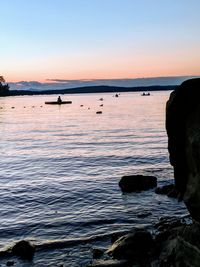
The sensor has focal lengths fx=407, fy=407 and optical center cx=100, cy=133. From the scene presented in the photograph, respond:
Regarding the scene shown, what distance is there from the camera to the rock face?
1362cm

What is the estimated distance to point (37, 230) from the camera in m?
22.5

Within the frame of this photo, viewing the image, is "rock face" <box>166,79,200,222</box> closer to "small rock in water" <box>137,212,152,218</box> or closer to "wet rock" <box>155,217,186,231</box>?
"wet rock" <box>155,217,186,231</box>

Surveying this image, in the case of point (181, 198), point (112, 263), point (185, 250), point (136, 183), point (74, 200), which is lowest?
point (74, 200)

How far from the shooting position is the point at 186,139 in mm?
14305

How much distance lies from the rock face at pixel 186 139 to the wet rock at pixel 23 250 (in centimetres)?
787

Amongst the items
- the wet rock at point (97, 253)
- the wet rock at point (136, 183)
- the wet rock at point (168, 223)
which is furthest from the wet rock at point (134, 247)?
the wet rock at point (136, 183)

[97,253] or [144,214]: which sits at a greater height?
[97,253]

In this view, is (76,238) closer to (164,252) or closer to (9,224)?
(9,224)

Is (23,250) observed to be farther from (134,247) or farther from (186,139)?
(186,139)

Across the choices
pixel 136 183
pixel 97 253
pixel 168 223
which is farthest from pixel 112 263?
pixel 136 183

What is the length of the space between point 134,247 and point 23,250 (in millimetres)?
5184

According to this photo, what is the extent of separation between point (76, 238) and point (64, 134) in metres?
56.2

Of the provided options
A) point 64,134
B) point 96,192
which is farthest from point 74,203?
point 64,134

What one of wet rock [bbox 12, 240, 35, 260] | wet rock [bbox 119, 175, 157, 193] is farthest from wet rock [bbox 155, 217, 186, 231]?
wet rock [bbox 119, 175, 157, 193]
